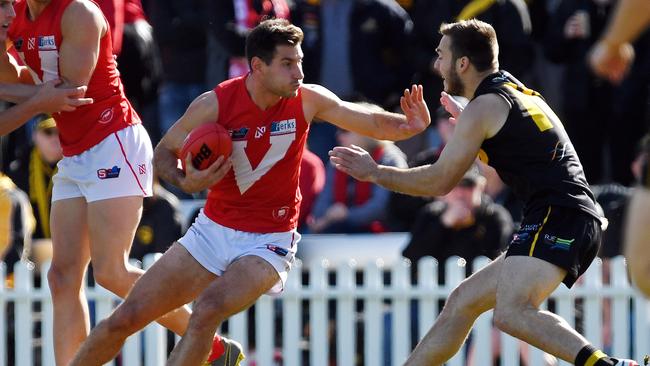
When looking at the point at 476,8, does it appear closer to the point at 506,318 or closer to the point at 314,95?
the point at 314,95

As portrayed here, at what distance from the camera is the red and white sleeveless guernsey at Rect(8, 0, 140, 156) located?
8.14m

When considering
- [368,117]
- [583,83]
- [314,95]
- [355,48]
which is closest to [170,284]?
[314,95]

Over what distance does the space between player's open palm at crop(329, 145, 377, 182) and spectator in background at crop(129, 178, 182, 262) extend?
357 cm

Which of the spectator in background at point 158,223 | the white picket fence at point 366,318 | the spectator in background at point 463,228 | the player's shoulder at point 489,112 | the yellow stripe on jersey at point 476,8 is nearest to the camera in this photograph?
the player's shoulder at point 489,112

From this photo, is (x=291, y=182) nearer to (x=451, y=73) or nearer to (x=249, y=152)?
(x=249, y=152)

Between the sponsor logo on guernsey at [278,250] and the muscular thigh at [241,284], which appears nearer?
the muscular thigh at [241,284]

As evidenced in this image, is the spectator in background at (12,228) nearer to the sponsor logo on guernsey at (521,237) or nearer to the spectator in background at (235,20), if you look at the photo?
the spectator in background at (235,20)

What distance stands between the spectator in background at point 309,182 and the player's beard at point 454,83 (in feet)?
11.1

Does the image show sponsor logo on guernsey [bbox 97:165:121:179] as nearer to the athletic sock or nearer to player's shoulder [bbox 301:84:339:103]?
player's shoulder [bbox 301:84:339:103]


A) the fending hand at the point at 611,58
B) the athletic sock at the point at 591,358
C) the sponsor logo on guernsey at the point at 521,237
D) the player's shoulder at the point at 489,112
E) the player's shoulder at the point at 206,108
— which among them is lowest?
the athletic sock at the point at 591,358

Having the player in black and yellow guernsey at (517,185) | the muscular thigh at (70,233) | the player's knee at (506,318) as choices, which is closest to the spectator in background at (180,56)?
the muscular thigh at (70,233)

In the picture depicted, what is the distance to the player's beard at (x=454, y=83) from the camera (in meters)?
8.00

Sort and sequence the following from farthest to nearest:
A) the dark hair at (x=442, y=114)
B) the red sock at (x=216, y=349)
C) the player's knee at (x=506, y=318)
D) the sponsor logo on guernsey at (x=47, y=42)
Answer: the dark hair at (x=442, y=114)
the red sock at (x=216, y=349)
the sponsor logo on guernsey at (x=47, y=42)
the player's knee at (x=506, y=318)

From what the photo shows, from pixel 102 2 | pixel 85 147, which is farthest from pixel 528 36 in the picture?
pixel 85 147
